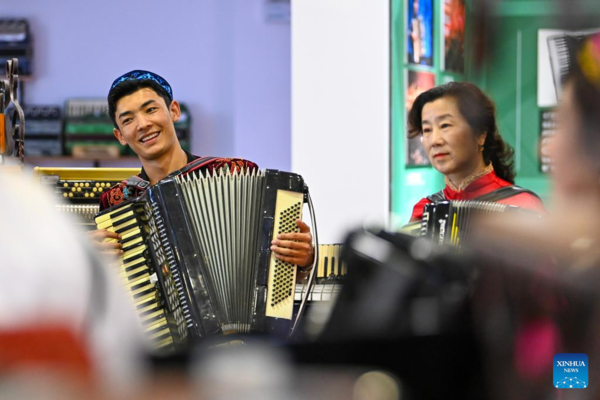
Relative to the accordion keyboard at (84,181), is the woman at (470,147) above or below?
above

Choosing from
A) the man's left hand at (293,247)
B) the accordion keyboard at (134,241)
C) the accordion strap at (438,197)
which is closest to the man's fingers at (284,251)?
the man's left hand at (293,247)

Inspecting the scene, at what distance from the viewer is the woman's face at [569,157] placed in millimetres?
347

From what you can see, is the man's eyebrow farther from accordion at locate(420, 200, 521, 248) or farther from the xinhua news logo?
the xinhua news logo

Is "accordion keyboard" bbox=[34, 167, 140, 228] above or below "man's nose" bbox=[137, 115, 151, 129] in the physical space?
below

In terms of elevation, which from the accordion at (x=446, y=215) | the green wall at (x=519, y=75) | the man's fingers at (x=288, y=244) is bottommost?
the man's fingers at (x=288, y=244)

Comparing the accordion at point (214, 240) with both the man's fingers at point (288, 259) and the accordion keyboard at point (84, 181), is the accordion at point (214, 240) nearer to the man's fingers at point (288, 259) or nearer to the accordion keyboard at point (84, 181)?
the man's fingers at point (288, 259)

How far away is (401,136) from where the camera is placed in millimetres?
3518

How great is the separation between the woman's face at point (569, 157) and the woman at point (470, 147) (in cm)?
2

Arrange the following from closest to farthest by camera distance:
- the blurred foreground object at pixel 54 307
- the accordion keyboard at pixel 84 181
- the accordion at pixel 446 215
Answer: the blurred foreground object at pixel 54 307
the accordion at pixel 446 215
the accordion keyboard at pixel 84 181

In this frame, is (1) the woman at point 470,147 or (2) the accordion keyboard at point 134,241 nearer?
(1) the woman at point 470,147

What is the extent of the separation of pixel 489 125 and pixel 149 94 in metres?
2.05

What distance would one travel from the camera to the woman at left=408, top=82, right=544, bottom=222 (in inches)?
16.4

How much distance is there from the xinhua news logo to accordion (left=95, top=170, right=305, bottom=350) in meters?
1.24

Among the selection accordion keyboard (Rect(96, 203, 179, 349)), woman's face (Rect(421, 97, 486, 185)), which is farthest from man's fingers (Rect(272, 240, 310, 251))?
woman's face (Rect(421, 97, 486, 185))
